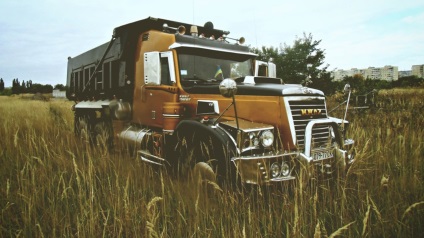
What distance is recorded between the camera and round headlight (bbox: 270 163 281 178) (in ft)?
11.4

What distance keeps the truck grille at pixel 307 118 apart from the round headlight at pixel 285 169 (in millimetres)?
356

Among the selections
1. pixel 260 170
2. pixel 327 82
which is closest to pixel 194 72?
pixel 260 170

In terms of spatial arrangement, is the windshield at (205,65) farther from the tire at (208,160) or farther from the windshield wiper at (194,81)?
the tire at (208,160)

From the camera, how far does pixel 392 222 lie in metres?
2.83

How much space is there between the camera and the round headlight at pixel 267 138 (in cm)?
372

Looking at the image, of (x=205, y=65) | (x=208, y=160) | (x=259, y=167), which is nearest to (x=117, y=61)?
(x=205, y=65)

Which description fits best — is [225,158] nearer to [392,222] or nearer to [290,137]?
[290,137]

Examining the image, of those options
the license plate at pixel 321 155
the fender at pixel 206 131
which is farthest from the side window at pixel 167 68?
the license plate at pixel 321 155

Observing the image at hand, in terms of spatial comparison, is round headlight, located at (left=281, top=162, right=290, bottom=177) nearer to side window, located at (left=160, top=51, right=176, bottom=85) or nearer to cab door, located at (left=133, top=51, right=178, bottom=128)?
cab door, located at (left=133, top=51, right=178, bottom=128)

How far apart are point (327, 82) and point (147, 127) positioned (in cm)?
1584

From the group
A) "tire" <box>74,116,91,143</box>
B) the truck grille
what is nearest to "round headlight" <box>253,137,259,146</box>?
the truck grille

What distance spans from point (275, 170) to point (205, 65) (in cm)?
267

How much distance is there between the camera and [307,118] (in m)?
4.06

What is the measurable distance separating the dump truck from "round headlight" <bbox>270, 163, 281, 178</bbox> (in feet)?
0.04
